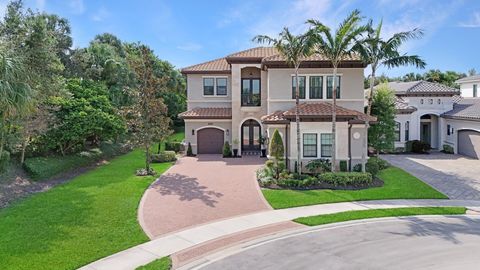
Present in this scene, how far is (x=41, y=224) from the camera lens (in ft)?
41.9

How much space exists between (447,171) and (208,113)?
59.9 ft

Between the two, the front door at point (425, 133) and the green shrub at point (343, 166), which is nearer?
the green shrub at point (343, 166)

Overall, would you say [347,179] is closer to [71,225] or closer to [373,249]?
[373,249]

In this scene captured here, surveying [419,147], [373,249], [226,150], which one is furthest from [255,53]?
[373,249]

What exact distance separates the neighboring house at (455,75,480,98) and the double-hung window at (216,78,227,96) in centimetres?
2744

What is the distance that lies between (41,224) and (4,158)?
29.9 ft

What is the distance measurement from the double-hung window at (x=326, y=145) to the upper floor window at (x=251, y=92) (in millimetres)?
8409

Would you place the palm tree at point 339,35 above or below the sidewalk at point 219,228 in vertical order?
above

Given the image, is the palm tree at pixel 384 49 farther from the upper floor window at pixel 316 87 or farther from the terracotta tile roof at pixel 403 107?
the terracotta tile roof at pixel 403 107

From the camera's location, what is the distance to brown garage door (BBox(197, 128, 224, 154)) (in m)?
30.5

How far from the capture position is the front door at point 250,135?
2956cm

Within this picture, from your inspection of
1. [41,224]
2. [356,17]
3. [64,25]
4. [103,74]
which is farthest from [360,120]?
[64,25]

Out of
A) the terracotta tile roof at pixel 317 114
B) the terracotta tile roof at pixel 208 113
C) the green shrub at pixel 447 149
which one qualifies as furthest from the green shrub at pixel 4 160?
the green shrub at pixel 447 149

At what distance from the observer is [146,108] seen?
22.2 meters
